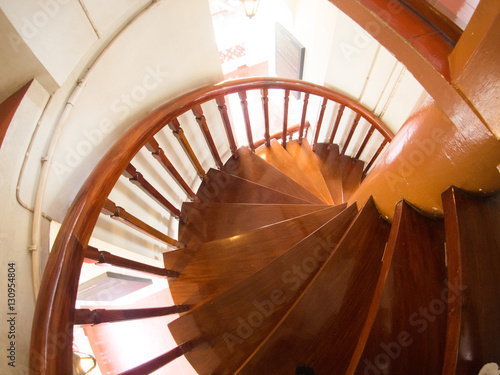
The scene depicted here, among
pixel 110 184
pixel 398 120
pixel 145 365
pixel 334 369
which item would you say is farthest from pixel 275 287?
pixel 398 120

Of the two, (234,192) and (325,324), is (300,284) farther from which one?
(234,192)

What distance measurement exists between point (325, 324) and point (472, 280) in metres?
0.49

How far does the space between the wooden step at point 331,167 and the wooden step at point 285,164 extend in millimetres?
243

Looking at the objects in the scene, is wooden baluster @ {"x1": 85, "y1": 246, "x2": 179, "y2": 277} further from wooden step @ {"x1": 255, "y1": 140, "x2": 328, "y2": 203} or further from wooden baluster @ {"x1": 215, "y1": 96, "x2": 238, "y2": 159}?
wooden step @ {"x1": 255, "y1": 140, "x2": 328, "y2": 203}

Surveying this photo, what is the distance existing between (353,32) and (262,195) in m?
1.23

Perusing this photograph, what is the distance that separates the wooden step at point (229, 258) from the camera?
4.56 feet

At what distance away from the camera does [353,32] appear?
5.94 feet

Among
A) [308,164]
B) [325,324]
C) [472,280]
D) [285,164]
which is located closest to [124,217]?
[325,324]

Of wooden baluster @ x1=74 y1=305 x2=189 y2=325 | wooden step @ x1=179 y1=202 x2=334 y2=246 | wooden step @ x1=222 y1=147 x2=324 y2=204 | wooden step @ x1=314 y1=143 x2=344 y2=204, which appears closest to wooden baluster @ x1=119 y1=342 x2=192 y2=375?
wooden baluster @ x1=74 y1=305 x2=189 y2=325

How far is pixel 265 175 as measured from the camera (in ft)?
Result: 6.93

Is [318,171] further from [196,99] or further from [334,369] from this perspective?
[334,369]

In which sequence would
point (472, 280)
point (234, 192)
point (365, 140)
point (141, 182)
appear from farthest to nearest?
point (365, 140) < point (234, 192) < point (141, 182) < point (472, 280)

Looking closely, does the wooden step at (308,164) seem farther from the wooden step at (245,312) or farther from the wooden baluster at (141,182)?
the wooden baluster at (141,182)

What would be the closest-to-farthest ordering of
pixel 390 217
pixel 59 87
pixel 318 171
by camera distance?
pixel 59 87
pixel 390 217
pixel 318 171
